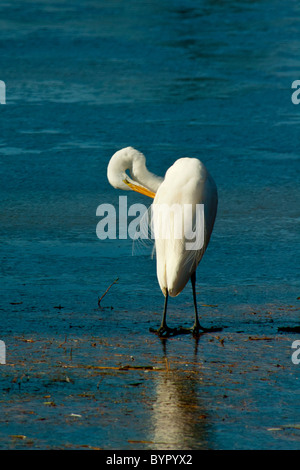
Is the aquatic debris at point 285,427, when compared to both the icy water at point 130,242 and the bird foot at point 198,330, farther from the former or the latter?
the bird foot at point 198,330

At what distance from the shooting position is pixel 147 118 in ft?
40.5

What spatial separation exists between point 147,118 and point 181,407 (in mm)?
7769

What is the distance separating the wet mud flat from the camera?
455 cm

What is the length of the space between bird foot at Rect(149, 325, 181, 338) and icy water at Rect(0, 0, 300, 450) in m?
0.06

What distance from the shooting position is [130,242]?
8523 millimetres

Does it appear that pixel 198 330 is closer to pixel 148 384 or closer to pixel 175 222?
pixel 175 222

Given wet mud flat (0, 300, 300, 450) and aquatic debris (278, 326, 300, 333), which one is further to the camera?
aquatic debris (278, 326, 300, 333)

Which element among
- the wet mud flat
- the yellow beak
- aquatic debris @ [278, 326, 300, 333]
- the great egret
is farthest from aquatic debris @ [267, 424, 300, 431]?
the yellow beak

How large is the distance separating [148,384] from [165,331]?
3.53 feet

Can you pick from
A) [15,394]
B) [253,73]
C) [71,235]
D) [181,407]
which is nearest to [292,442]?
[181,407]

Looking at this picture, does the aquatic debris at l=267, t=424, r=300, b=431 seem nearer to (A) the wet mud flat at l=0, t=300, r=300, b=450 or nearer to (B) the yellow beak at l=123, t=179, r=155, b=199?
(A) the wet mud flat at l=0, t=300, r=300, b=450

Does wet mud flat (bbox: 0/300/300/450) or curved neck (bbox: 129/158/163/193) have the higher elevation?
curved neck (bbox: 129/158/163/193)

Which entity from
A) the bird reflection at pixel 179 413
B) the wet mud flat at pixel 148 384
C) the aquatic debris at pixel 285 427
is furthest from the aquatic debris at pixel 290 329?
the aquatic debris at pixel 285 427
